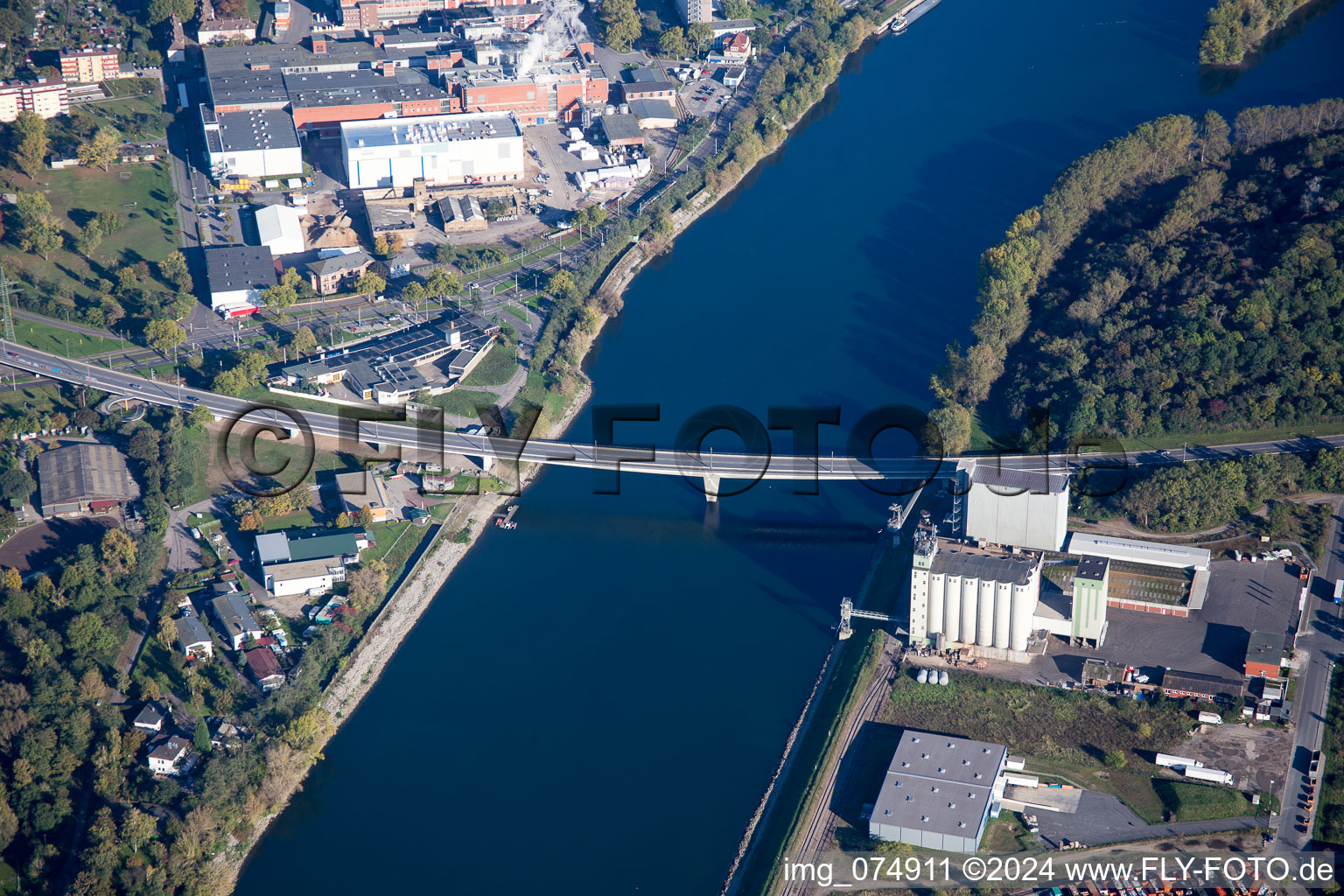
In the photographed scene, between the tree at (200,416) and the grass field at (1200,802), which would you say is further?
the tree at (200,416)

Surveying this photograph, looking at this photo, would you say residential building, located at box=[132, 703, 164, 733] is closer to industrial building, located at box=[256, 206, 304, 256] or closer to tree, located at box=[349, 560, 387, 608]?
tree, located at box=[349, 560, 387, 608]

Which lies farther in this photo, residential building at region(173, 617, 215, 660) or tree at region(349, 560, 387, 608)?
tree at region(349, 560, 387, 608)

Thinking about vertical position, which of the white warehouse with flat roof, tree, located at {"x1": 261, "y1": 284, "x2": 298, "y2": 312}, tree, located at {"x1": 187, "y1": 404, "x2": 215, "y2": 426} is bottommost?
tree, located at {"x1": 187, "y1": 404, "x2": 215, "y2": 426}

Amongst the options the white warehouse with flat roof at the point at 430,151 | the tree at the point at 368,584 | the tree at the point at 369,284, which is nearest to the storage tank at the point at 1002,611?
the tree at the point at 368,584

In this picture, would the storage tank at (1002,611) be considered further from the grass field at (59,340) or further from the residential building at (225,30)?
the residential building at (225,30)

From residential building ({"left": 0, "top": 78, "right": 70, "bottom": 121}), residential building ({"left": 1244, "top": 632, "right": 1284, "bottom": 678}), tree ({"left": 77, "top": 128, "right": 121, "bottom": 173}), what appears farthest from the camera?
residential building ({"left": 0, "top": 78, "right": 70, "bottom": 121})

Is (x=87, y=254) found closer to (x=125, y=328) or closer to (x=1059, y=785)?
(x=125, y=328)

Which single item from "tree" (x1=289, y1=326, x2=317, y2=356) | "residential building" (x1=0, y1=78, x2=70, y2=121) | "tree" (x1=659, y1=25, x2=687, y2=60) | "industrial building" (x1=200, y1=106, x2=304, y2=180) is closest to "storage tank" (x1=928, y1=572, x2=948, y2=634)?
"tree" (x1=289, y1=326, x2=317, y2=356)

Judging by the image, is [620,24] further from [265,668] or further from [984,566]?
[265,668]
